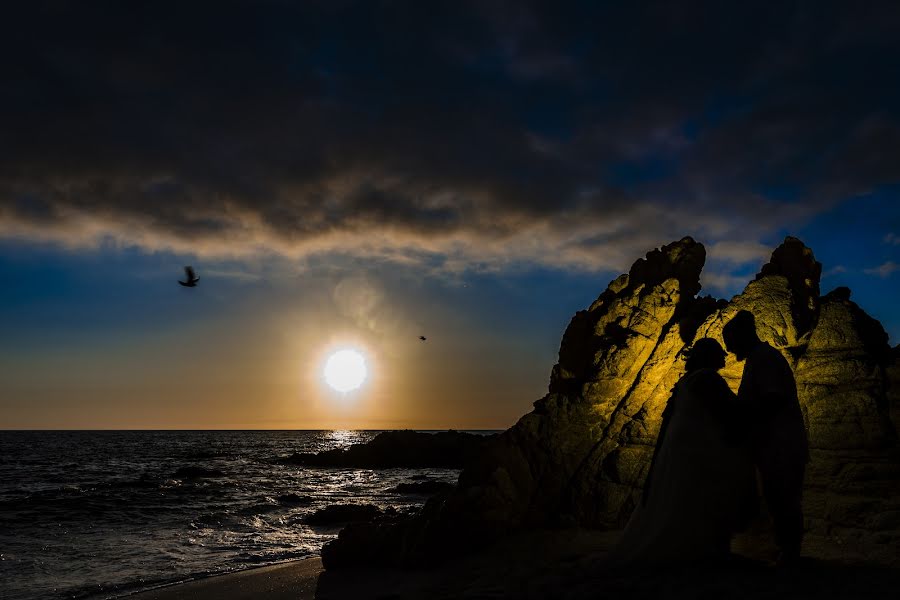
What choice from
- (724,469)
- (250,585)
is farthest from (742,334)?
(250,585)

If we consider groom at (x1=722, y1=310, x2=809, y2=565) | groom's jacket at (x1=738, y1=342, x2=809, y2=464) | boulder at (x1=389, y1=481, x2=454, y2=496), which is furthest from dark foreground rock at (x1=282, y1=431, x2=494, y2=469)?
groom's jacket at (x1=738, y1=342, x2=809, y2=464)

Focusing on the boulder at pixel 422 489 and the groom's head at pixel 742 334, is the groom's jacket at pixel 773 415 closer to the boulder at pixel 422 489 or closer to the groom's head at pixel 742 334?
the groom's head at pixel 742 334

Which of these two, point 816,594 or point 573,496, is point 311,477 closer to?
point 573,496

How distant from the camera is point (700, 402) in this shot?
6082 millimetres

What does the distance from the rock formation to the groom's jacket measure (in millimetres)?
2625

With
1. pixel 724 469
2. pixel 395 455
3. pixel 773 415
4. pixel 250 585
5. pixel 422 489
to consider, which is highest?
pixel 773 415

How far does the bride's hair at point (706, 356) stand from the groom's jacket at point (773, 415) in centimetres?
49

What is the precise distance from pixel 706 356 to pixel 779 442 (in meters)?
1.17

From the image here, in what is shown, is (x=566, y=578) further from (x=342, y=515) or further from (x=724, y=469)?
(x=342, y=515)

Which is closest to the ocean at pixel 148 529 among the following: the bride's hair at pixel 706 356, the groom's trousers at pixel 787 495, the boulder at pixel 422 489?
the boulder at pixel 422 489

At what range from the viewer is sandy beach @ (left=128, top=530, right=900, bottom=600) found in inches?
204

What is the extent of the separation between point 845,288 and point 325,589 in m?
9.72

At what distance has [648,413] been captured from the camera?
1025 cm

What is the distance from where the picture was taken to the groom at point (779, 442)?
584cm
